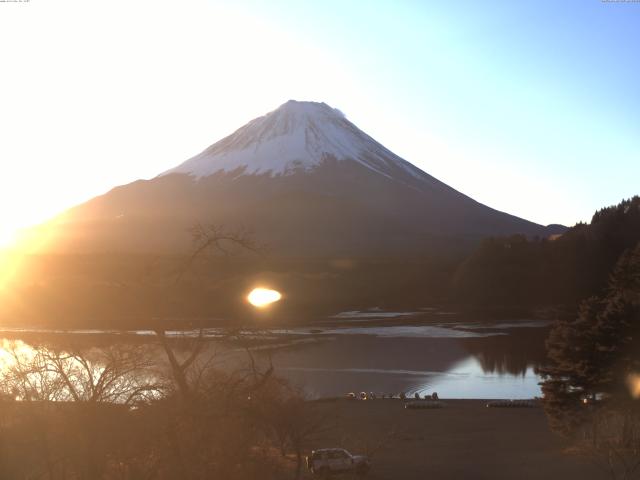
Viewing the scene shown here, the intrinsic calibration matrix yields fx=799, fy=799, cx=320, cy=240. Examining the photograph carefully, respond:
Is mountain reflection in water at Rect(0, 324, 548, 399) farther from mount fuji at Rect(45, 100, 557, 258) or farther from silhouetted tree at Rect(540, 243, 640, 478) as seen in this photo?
mount fuji at Rect(45, 100, 557, 258)

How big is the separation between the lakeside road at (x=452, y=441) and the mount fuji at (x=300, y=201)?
6559 cm

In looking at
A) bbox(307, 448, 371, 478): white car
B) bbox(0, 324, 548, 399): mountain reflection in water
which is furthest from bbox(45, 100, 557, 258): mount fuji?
bbox(307, 448, 371, 478): white car

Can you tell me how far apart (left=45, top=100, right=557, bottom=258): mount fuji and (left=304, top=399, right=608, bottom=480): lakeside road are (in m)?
65.6

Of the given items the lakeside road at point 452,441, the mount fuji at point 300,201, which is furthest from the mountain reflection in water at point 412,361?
the mount fuji at point 300,201

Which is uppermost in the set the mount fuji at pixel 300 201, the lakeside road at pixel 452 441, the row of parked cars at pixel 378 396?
the mount fuji at pixel 300 201

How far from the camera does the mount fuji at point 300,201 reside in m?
102

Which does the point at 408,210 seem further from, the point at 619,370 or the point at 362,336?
the point at 619,370

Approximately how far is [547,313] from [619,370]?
40817mm

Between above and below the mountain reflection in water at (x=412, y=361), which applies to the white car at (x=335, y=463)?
below

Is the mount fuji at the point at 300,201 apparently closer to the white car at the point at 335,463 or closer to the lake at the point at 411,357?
the lake at the point at 411,357

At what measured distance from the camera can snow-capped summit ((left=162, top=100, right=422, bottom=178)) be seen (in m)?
138

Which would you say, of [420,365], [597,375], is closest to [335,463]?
[597,375]

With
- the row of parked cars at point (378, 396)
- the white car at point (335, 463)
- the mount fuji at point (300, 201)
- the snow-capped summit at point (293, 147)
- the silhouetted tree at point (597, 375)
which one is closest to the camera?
the white car at point (335, 463)

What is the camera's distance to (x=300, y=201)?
123125 millimetres
